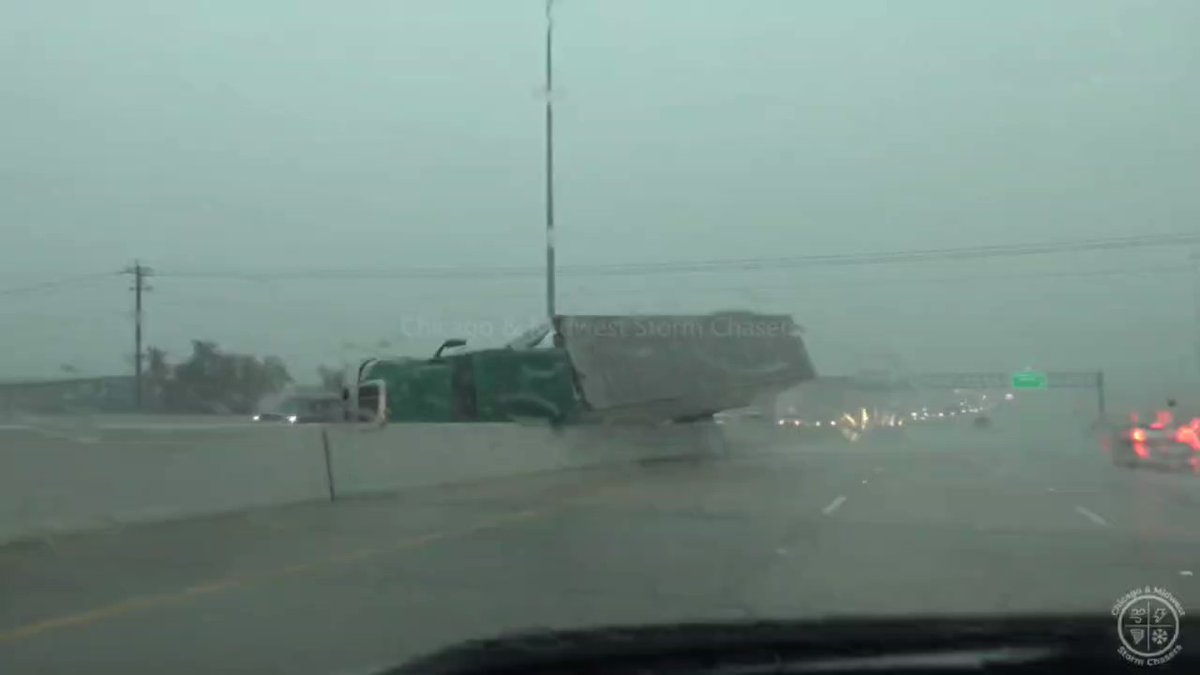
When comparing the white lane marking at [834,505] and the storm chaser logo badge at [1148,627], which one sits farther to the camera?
the white lane marking at [834,505]

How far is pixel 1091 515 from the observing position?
1738 centimetres

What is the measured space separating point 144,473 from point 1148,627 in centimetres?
1341

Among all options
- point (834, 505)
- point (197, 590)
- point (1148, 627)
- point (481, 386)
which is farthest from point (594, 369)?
point (1148, 627)

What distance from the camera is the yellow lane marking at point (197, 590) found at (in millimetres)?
9516

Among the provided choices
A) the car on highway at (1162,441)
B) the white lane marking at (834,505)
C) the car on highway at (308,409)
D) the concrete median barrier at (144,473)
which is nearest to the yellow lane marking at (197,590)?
the concrete median barrier at (144,473)

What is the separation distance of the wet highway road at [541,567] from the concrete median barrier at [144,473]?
1.48 feet

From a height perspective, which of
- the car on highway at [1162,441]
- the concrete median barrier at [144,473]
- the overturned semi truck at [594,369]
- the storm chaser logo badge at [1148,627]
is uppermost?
the overturned semi truck at [594,369]

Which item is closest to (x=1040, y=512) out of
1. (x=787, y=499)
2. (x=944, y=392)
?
(x=787, y=499)

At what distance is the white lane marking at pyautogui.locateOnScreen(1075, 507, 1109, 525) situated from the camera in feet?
53.6

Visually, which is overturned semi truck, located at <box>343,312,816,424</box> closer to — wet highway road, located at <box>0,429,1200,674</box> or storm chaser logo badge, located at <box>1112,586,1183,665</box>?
wet highway road, located at <box>0,429,1200,674</box>

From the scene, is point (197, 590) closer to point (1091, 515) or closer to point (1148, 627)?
point (1148, 627)

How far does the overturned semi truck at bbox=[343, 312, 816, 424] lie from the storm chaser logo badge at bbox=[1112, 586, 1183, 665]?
22.0m

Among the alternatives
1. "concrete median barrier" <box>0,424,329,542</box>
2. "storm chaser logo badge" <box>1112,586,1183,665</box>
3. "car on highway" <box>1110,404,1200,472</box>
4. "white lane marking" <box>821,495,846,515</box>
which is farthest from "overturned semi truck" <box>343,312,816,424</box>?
"storm chaser logo badge" <box>1112,586,1183,665</box>

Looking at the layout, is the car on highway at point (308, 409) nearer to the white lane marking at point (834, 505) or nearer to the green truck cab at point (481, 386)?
the green truck cab at point (481, 386)
